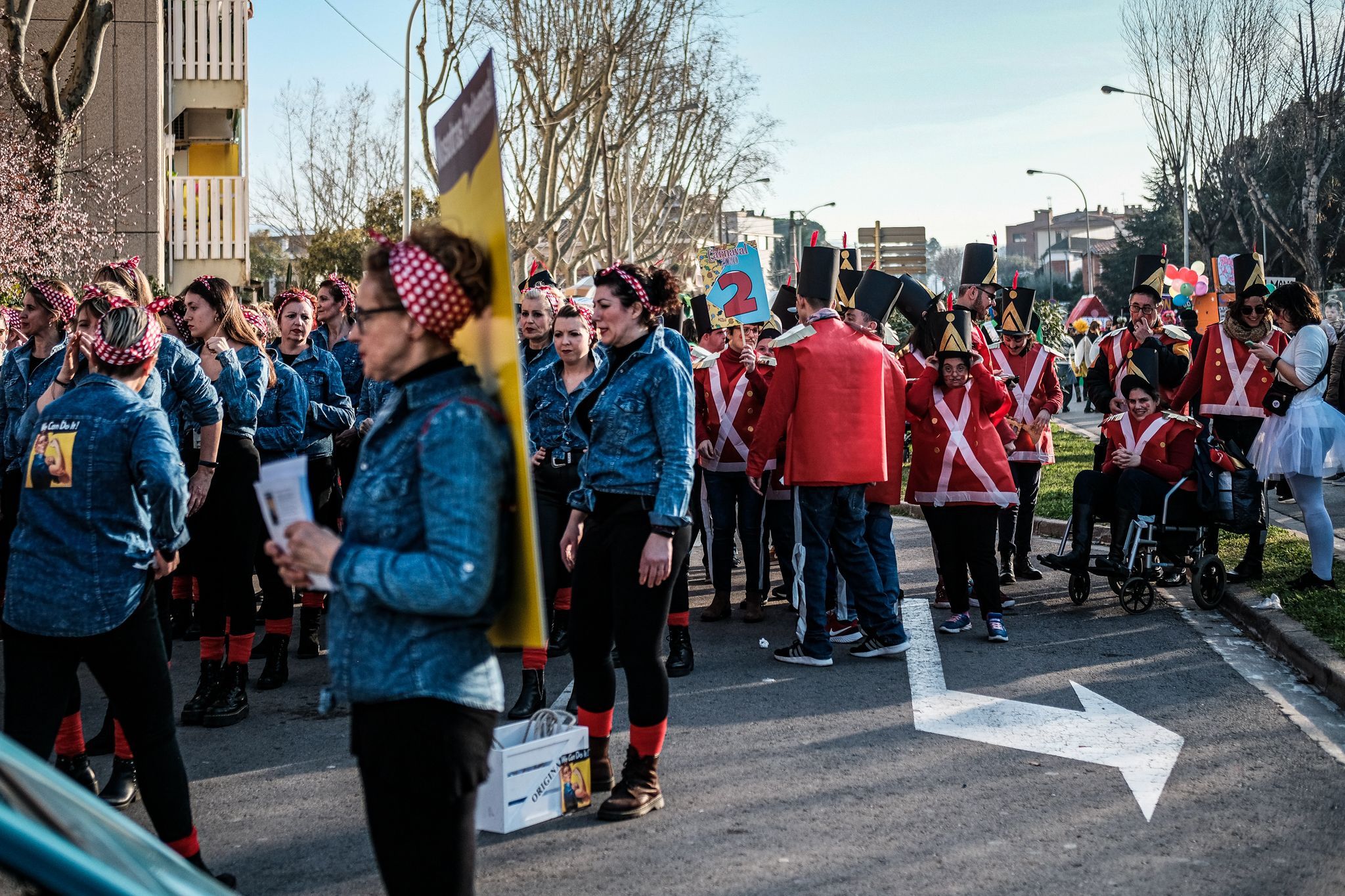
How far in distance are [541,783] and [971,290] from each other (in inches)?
248

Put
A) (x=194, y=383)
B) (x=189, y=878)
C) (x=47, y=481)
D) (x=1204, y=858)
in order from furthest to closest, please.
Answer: (x=194, y=383), (x=1204, y=858), (x=47, y=481), (x=189, y=878)

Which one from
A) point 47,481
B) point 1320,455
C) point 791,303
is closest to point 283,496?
point 47,481

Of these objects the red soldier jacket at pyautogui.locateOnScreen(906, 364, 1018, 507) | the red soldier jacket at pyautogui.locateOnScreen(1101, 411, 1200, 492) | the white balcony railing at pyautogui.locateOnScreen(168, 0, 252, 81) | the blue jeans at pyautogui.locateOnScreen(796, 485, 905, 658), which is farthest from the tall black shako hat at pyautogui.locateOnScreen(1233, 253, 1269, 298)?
the white balcony railing at pyautogui.locateOnScreen(168, 0, 252, 81)

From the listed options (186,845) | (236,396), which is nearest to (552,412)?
(236,396)

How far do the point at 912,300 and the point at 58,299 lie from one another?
214 inches

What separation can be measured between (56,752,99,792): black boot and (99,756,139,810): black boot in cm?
8

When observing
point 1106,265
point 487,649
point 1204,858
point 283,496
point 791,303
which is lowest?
point 1204,858

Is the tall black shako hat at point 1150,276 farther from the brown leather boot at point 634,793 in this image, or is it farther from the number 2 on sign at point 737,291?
the brown leather boot at point 634,793

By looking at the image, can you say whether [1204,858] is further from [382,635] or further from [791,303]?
[791,303]

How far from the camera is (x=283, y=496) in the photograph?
2588 mm

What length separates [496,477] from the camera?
8.59 ft

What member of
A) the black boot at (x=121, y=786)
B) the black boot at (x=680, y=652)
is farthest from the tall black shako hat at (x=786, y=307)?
the black boot at (x=121, y=786)

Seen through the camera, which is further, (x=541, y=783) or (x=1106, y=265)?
(x=1106, y=265)

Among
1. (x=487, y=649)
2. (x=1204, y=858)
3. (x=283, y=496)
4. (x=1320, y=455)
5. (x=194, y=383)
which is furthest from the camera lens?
(x=1320, y=455)
